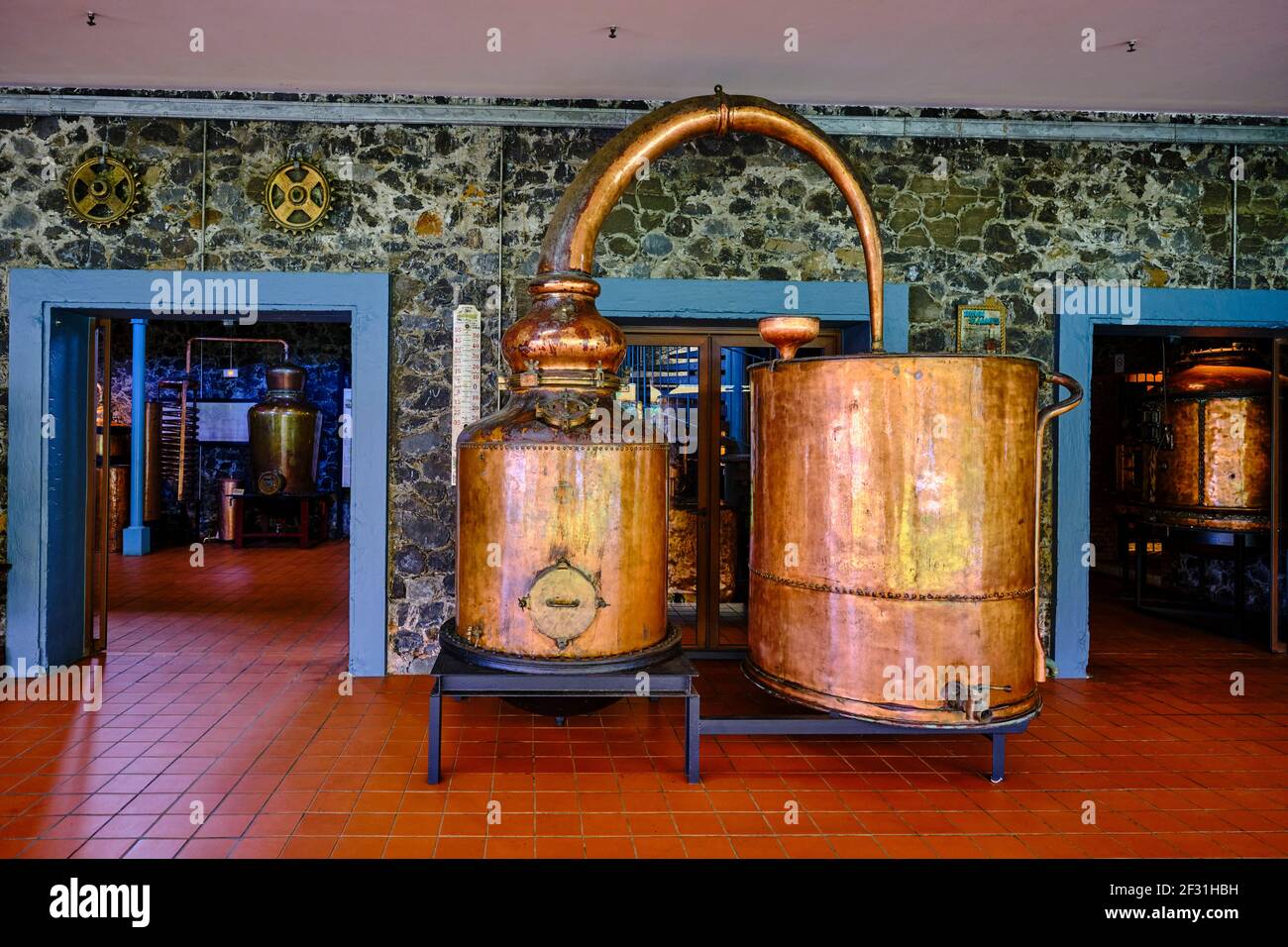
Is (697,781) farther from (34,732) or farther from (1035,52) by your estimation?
(1035,52)

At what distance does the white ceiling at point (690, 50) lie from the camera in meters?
4.54

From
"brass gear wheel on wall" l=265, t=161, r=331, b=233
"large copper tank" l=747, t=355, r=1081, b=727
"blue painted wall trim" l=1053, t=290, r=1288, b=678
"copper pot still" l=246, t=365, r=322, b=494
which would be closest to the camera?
"large copper tank" l=747, t=355, r=1081, b=727

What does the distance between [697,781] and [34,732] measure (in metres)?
3.71

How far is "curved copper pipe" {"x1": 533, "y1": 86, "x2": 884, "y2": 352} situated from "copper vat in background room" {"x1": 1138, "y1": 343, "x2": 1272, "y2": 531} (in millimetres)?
4625

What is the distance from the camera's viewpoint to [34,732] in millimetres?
4430

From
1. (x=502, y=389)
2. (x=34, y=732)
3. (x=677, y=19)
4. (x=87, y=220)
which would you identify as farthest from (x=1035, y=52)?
(x=34, y=732)

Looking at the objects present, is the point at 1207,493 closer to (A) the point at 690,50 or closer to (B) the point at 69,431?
(A) the point at 690,50

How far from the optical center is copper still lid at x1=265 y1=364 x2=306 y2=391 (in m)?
12.7

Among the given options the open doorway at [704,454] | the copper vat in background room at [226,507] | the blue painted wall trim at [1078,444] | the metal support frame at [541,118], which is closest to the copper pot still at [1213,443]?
the blue painted wall trim at [1078,444]

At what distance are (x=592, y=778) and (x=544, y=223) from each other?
3.74 meters

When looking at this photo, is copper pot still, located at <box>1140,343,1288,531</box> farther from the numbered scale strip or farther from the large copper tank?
the numbered scale strip

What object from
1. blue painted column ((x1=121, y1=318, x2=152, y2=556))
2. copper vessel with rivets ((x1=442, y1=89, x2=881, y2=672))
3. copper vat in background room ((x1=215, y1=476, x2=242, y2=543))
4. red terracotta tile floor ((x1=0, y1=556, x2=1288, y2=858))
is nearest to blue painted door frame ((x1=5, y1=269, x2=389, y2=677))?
red terracotta tile floor ((x1=0, y1=556, x2=1288, y2=858))

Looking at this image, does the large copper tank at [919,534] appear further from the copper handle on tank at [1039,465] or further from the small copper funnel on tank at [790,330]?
the small copper funnel on tank at [790,330]

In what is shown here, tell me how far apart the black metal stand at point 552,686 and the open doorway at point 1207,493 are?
4.54 metres
